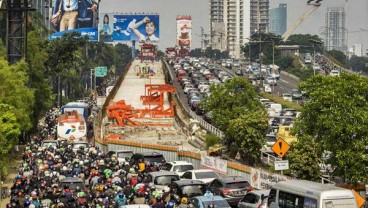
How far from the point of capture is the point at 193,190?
88.5ft

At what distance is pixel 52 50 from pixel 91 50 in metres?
70.8

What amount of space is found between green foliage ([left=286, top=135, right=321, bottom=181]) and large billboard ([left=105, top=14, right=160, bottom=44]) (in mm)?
94294

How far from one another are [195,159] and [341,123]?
12.5 meters

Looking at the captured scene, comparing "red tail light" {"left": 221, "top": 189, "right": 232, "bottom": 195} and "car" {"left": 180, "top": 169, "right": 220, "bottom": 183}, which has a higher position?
"red tail light" {"left": 221, "top": 189, "right": 232, "bottom": 195}

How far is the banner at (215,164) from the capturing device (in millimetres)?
34156

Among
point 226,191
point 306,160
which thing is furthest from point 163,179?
point 306,160

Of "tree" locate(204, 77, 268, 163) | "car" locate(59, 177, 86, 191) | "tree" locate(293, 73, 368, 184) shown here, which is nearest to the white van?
"tree" locate(293, 73, 368, 184)

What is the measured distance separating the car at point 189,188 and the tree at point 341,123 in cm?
475

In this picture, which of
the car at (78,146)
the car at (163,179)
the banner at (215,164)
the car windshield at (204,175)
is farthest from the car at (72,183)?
the car at (78,146)

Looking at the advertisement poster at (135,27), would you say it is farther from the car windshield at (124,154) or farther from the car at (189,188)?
the car at (189,188)

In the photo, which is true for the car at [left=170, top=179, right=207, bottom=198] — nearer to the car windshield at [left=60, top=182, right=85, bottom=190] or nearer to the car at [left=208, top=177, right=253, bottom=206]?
the car at [left=208, top=177, right=253, bottom=206]

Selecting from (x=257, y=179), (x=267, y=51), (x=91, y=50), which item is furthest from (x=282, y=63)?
(x=257, y=179)

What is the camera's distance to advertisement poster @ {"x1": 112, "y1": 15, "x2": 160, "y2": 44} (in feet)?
408

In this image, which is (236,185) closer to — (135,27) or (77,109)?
(77,109)
